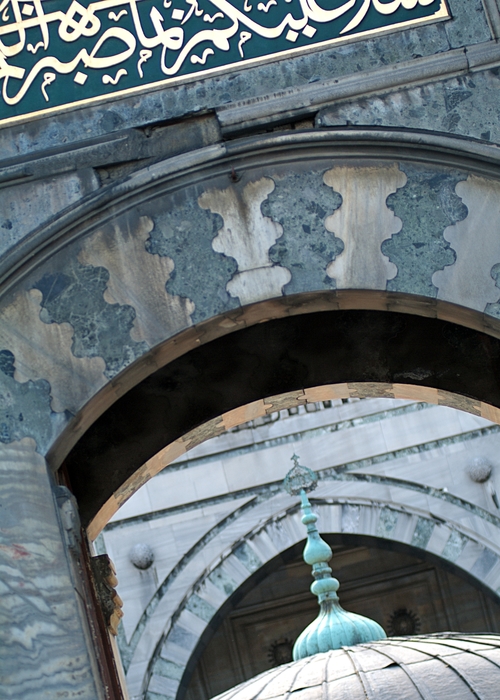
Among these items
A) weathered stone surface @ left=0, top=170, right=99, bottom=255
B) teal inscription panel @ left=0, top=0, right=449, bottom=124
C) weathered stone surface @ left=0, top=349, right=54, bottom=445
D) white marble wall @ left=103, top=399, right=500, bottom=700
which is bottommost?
weathered stone surface @ left=0, top=349, right=54, bottom=445

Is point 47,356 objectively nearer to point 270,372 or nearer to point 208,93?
point 208,93

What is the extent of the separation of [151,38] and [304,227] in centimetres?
87

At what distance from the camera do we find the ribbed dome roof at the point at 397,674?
4020mm

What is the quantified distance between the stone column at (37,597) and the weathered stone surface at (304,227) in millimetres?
984

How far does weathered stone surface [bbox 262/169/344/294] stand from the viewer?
3463 millimetres

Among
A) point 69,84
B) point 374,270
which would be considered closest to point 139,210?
point 69,84

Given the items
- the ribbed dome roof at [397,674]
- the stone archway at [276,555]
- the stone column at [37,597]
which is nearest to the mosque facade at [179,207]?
the stone column at [37,597]

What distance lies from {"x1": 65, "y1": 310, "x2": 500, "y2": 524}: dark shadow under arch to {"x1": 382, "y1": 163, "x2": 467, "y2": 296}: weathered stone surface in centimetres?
85

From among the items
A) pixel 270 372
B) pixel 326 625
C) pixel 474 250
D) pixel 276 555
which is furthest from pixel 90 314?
pixel 276 555

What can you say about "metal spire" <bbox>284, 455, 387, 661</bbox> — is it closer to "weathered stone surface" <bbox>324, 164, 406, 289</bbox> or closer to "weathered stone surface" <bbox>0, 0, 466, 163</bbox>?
"weathered stone surface" <bbox>324, 164, 406, 289</bbox>

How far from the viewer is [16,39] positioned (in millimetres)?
3756

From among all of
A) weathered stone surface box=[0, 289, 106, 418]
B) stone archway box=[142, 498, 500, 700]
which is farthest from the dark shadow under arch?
stone archway box=[142, 498, 500, 700]

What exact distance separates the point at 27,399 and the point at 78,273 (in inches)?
17.4

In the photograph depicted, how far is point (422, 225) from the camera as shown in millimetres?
3494
